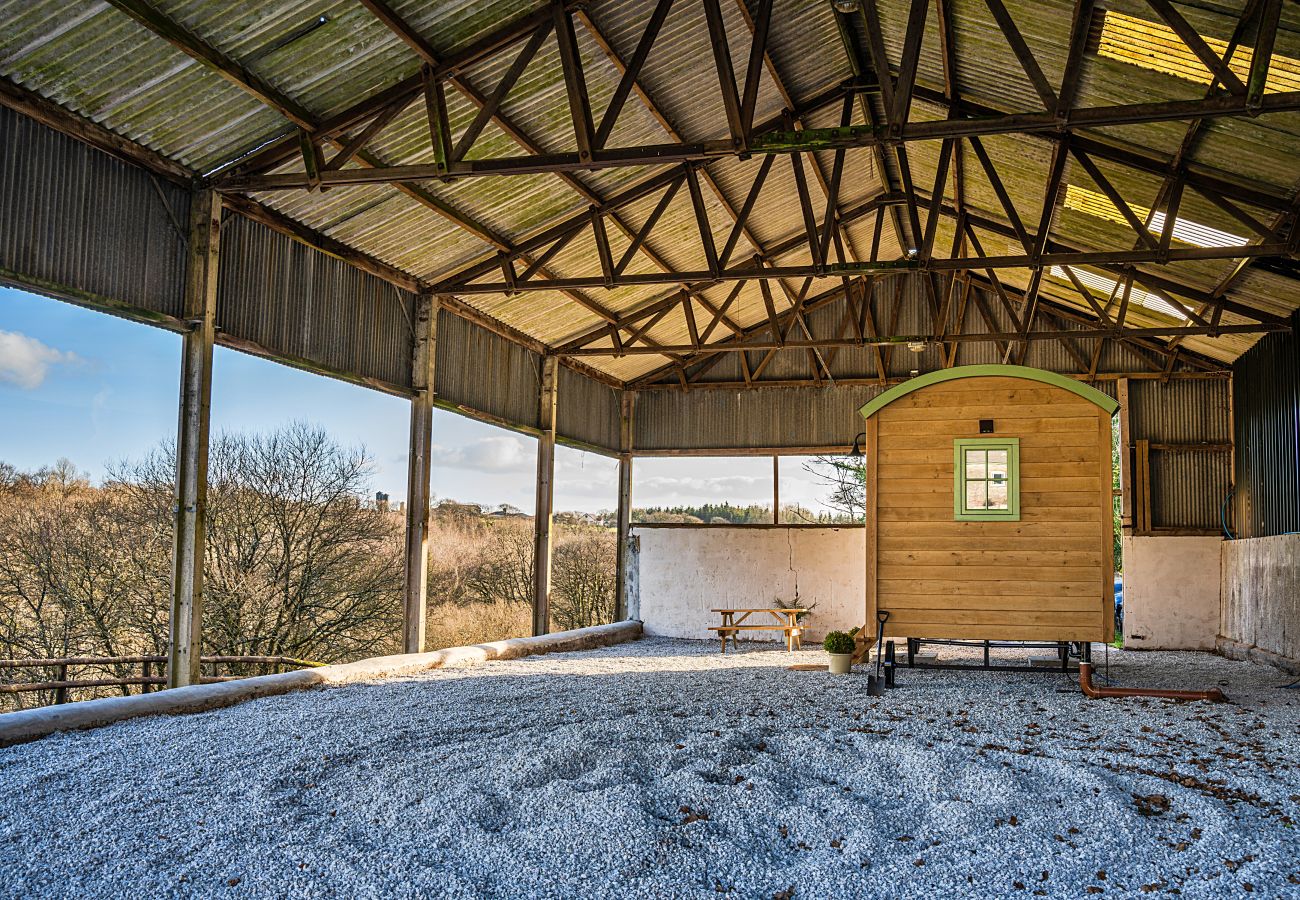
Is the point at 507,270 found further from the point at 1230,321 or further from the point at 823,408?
the point at 1230,321

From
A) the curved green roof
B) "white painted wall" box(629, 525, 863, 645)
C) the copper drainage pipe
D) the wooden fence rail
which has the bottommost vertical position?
the wooden fence rail

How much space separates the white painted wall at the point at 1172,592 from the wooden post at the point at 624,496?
921 cm

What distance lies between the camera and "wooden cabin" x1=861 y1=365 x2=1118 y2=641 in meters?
10.1

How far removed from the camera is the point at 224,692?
8562 millimetres

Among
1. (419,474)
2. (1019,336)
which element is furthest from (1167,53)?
(419,474)

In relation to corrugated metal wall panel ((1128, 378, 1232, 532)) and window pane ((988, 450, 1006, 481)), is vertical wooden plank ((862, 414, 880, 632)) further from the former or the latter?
corrugated metal wall panel ((1128, 378, 1232, 532))

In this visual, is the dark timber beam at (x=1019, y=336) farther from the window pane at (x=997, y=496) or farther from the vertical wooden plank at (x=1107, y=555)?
the window pane at (x=997, y=496)

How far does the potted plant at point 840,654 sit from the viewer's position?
1189cm

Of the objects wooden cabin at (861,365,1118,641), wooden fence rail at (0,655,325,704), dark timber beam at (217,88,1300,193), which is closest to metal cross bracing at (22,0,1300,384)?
dark timber beam at (217,88,1300,193)

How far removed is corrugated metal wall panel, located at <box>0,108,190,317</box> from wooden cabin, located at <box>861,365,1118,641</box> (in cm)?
704

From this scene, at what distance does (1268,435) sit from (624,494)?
439 inches

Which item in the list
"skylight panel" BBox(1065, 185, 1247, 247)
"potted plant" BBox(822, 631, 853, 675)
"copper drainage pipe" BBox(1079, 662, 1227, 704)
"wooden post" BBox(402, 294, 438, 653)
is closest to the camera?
"copper drainage pipe" BBox(1079, 662, 1227, 704)

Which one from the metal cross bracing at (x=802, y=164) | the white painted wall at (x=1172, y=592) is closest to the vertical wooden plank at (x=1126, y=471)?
the white painted wall at (x=1172, y=592)

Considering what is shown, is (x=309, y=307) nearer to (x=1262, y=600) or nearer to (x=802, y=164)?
(x=802, y=164)
